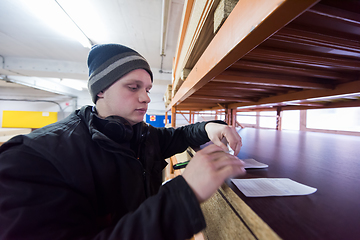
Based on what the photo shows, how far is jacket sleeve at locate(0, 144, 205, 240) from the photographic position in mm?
367

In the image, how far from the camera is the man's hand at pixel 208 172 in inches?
16.4

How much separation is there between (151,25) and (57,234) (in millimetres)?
3157

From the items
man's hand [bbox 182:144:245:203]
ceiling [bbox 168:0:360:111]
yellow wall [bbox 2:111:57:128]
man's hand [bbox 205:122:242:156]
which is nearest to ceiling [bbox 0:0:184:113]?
ceiling [bbox 168:0:360:111]

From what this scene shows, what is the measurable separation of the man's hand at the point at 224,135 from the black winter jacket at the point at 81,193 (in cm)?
47

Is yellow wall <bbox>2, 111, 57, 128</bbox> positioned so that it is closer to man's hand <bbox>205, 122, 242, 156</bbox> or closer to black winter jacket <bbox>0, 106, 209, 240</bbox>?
black winter jacket <bbox>0, 106, 209, 240</bbox>

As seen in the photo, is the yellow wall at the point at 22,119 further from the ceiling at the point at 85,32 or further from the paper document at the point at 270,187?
the paper document at the point at 270,187

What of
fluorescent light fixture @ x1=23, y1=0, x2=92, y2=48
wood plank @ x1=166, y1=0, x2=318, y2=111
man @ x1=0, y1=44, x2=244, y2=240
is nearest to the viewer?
wood plank @ x1=166, y1=0, x2=318, y2=111

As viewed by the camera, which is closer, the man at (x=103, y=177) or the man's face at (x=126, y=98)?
the man at (x=103, y=177)

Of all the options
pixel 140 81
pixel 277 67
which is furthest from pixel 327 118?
pixel 140 81

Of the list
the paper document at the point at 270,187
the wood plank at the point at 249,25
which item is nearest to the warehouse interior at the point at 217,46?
the wood plank at the point at 249,25

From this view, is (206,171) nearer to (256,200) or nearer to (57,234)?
(256,200)

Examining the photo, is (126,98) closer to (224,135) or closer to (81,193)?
(81,193)

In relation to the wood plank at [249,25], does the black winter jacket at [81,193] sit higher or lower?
lower

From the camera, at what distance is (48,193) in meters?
0.43
